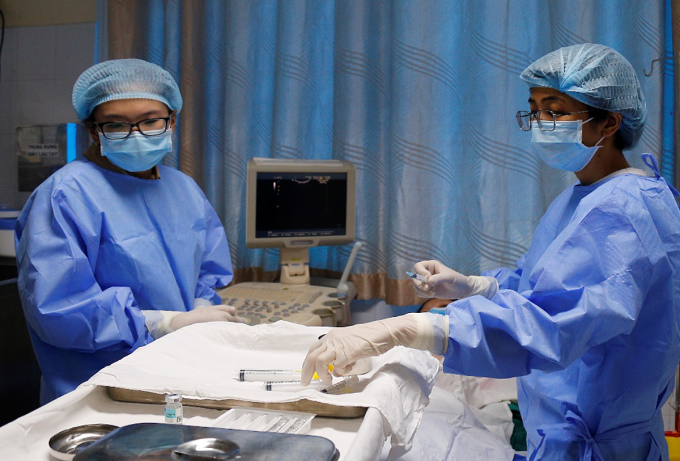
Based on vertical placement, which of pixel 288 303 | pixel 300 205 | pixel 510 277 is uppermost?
pixel 300 205

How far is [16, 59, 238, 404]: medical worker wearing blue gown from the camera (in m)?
1.47

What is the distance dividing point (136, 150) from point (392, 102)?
1219 mm

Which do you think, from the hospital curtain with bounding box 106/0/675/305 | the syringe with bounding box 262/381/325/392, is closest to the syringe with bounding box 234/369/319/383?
the syringe with bounding box 262/381/325/392

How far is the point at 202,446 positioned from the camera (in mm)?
790

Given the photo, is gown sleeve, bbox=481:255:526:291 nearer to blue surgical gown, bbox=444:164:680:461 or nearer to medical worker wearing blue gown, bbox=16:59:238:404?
blue surgical gown, bbox=444:164:680:461

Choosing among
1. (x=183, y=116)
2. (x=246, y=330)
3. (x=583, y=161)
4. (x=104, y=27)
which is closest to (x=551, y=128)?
(x=583, y=161)

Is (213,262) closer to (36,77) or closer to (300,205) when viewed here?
(300,205)

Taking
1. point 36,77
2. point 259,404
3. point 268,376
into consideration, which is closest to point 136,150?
point 268,376

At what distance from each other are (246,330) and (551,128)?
787 millimetres

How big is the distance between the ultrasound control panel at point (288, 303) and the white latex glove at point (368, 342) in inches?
39.0

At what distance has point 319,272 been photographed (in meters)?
2.84

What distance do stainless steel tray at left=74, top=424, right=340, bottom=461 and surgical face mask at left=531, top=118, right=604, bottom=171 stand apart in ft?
2.90

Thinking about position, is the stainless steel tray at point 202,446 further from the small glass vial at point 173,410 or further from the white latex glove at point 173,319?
the white latex glove at point 173,319

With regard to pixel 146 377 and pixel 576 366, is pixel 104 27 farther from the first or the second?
pixel 576 366
